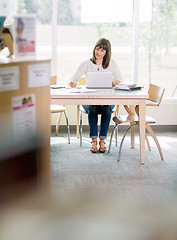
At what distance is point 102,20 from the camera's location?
6.22 meters

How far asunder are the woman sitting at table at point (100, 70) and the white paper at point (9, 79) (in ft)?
9.45

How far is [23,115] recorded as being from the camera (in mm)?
2383

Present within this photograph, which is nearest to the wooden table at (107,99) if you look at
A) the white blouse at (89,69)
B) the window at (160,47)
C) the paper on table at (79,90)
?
the paper on table at (79,90)

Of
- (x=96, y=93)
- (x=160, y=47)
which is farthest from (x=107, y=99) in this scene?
(x=160, y=47)

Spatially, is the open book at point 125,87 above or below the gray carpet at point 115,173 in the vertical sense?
above

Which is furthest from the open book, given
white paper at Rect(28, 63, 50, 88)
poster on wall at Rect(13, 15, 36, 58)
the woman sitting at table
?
poster on wall at Rect(13, 15, 36, 58)

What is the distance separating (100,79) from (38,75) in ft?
8.53

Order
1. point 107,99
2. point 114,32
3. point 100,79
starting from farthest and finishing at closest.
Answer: point 114,32, point 100,79, point 107,99

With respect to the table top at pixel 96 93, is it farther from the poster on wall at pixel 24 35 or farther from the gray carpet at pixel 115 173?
the poster on wall at pixel 24 35

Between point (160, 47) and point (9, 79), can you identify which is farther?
point (160, 47)

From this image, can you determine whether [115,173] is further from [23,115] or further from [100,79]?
[23,115]

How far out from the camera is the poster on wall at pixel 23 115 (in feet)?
7.66

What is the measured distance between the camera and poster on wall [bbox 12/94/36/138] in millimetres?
2336

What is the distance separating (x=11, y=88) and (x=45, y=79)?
0.28 meters
